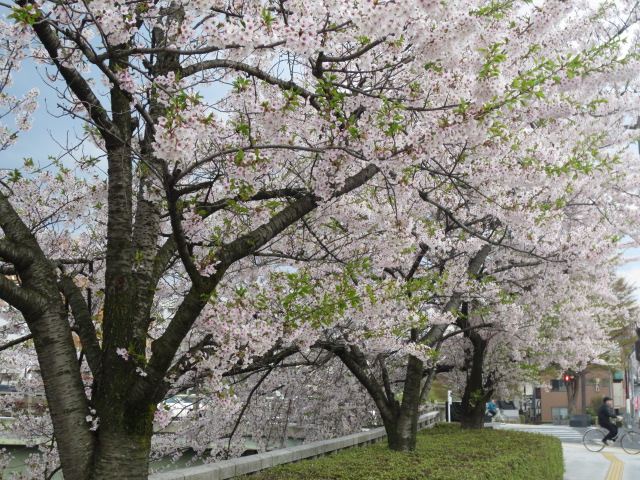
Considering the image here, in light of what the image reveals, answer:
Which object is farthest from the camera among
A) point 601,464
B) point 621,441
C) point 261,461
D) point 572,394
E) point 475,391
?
point 572,394

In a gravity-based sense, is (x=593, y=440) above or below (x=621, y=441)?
below

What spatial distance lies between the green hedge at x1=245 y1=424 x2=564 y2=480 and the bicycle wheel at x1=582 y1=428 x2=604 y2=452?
30.7ft

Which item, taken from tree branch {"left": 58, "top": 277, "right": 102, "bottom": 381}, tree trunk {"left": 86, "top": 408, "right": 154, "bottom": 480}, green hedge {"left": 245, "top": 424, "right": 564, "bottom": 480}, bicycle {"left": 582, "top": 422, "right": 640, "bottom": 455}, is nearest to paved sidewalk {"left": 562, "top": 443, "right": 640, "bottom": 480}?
bicycle {"left": 582, "top": 422, "right": 640, "bottom": 455}

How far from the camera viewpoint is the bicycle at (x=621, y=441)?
20.7 m

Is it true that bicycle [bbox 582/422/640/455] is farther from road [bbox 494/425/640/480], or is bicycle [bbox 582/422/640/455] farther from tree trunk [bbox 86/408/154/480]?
tree trunk [bbox 86/408/154/480]

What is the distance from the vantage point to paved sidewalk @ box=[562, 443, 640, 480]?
14.7 m

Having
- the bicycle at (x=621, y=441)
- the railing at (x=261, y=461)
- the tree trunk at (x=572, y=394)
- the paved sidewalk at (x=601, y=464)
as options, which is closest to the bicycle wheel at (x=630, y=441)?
the bicycle at (x=621, y=441)

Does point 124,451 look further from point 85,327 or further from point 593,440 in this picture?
point 593,440

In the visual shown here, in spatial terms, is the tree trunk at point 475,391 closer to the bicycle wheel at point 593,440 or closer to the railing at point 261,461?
the railing at point 261,461

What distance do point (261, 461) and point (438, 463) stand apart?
290cm

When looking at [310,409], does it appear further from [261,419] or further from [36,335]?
[36,335]

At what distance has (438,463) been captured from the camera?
9164 millimetres

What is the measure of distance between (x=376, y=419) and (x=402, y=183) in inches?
499

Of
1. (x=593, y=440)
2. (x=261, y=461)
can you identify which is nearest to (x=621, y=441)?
(x=593, y=440)
